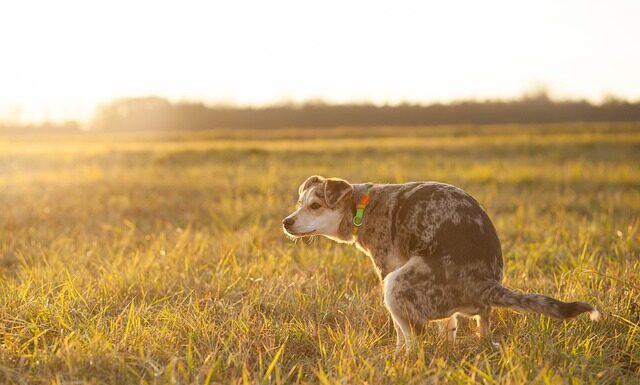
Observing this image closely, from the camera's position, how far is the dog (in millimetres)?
4176

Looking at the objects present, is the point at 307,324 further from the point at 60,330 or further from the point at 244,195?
the point at 244,195

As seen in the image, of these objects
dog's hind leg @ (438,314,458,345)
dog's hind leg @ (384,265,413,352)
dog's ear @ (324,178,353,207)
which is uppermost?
dog's ear @ (324,178,353,207)

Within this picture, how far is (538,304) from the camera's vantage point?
3812 mm

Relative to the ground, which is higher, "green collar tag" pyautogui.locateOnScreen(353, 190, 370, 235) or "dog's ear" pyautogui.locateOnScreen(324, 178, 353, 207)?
"dog's ear" pyautogui.locateOnScreen(324, 178, 353, 207)

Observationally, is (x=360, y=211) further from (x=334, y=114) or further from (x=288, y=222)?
(x=334, y=114)

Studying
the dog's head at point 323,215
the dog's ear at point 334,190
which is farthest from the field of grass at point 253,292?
the dog's ear at point 334,190

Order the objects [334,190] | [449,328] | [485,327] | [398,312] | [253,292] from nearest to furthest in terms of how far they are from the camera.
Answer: [398,312], [485,327], [449,328], [334,190], [253,292]

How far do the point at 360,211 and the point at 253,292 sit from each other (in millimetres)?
1287

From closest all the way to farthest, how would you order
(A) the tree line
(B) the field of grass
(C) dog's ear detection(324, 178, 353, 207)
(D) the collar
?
1. (B) the field of grass
2. (D) the collar
3. (C) dog's ear detection(324, 178, 353, 207)
4. (A) the tree line

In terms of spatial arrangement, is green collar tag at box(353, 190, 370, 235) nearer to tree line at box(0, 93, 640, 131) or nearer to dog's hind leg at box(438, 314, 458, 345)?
dog's hind leg at box(438, 314, 458, 345)

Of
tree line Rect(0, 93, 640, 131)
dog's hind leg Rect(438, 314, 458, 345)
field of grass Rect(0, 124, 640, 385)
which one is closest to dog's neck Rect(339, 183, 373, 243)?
field of grass Rect(0, 124, 640, 385)

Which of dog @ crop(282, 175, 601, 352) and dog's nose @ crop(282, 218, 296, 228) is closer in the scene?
dog @ crop(282, 175, 601, 352)

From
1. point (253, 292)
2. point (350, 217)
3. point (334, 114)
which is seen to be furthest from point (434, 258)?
point (334, 114)

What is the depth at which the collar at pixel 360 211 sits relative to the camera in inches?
191
